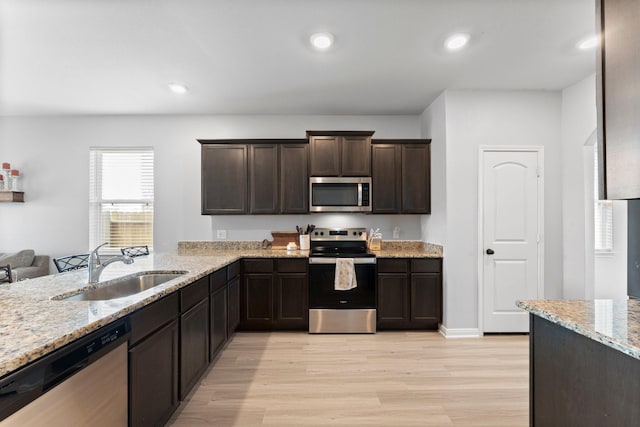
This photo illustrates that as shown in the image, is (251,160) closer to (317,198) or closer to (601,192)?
(317,198)

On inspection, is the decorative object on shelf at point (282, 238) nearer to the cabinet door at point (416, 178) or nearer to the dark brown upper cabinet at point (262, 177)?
the dark brown upper cabinet at point (262, 177)

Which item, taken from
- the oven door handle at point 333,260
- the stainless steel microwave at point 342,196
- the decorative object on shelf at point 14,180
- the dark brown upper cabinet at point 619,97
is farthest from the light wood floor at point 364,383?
the decorative object on shelf at point 14,180

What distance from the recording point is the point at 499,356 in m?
3.07

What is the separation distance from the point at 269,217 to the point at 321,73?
199 centimetres

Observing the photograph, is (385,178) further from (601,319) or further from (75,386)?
(75,386)

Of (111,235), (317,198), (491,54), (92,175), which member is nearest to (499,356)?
(317,198)

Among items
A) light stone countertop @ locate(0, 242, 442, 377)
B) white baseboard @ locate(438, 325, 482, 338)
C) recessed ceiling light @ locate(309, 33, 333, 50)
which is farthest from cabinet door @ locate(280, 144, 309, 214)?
white baseboard @ locate(438, 325, 482, 338)

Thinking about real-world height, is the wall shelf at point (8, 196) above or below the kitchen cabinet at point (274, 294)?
above

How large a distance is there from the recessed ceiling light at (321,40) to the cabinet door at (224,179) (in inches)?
70.1

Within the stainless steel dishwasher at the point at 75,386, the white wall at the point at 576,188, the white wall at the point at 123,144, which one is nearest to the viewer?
the stainless steel dishwasher at the point at 75,386

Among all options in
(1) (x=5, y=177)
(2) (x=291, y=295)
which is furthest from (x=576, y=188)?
(1) (x=5, y=177)

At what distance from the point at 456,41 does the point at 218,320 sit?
3060 mm

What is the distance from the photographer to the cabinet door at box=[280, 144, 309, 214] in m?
4.05

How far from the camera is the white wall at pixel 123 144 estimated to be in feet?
14.4
